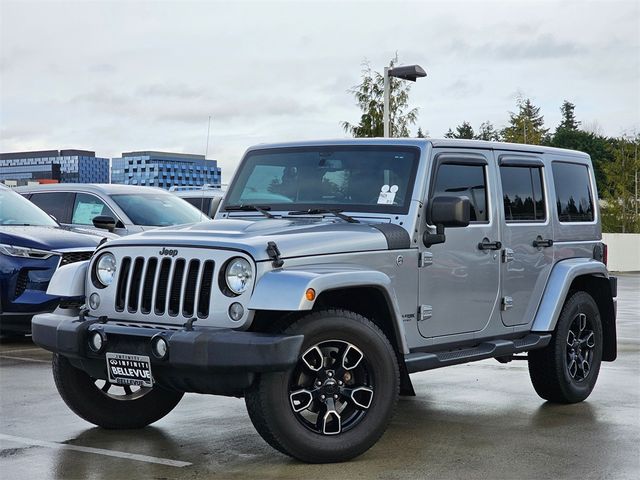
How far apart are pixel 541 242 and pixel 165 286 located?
3.24 m

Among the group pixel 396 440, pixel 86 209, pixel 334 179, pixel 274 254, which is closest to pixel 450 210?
pixel 334 179

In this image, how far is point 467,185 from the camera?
7.73 metres

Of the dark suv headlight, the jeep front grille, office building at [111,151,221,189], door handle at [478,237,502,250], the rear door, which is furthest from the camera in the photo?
office building at [111,151,221,189]

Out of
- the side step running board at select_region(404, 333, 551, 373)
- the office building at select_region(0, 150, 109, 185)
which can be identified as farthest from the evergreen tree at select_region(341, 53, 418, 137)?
the side step running board at select_region(404, 333, 551, 373)

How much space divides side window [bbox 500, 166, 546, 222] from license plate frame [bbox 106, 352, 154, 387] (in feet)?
10.3

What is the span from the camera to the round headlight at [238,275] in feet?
19.9

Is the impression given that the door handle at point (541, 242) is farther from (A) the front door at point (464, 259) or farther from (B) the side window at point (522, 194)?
(A) the front door at point (464, 259)

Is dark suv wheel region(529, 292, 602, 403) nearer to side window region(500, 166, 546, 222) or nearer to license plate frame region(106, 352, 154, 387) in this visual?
side window region(500, 166, 546, 222)

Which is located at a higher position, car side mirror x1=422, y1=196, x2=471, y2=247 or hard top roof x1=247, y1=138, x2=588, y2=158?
hard top roof x1=247, y1=138, x2=588, y2=158

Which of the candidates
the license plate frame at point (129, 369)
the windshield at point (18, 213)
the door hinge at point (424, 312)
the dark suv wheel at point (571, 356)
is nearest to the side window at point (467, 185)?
the door hinge at point (424, 312)

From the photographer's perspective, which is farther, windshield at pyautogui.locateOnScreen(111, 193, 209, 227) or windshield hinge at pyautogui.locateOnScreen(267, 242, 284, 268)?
windshield at pyautogui.locateOnScreen(111, 193, 209, 227)

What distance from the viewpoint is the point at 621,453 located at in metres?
6.64

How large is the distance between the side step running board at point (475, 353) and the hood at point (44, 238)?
17.8ft

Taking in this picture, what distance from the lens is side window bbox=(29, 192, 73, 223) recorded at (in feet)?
49.3
